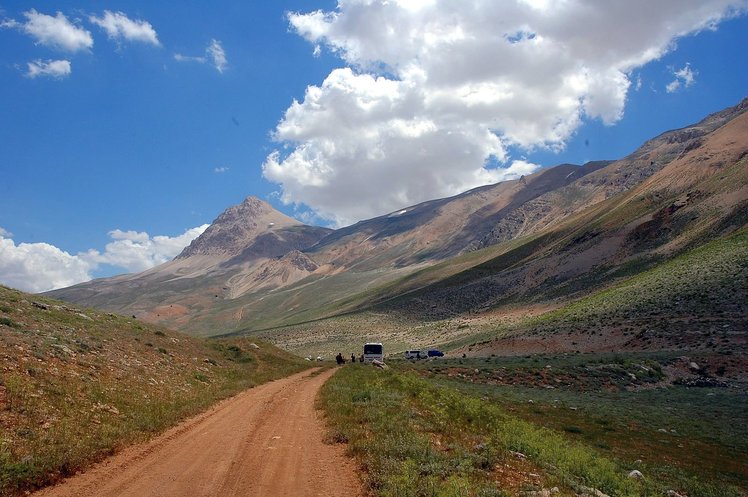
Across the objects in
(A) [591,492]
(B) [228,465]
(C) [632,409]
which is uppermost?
(B) [228,465]

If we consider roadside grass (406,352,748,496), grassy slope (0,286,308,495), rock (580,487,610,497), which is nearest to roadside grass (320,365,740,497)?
rock (580,487,610,497)

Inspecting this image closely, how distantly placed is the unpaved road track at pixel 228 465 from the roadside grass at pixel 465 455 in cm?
75

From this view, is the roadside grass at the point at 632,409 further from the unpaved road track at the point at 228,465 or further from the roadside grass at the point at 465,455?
the unpaved road track at the point at 228,465

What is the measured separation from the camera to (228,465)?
35.8 feet

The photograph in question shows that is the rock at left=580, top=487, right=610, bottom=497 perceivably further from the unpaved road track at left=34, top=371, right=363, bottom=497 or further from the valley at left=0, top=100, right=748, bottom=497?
the unpaved road track at left=34, top=371, right=363, bottom=497

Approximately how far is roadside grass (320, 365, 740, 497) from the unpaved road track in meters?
0.75

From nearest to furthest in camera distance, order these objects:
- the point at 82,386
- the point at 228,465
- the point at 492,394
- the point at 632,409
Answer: the point at 228,465 → the point at 82,386 → the point at 632,409 → the point at 492,394

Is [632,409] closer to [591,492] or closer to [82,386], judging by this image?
[591,492]

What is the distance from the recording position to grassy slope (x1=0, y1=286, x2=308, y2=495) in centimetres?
1027


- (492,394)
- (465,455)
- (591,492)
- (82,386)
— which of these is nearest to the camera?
(591,492)

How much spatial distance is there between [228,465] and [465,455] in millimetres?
5317

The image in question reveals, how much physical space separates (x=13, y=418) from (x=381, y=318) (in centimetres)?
10736

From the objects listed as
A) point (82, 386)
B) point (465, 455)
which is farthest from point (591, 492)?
point (82, 386)

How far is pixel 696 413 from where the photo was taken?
23750 mm
